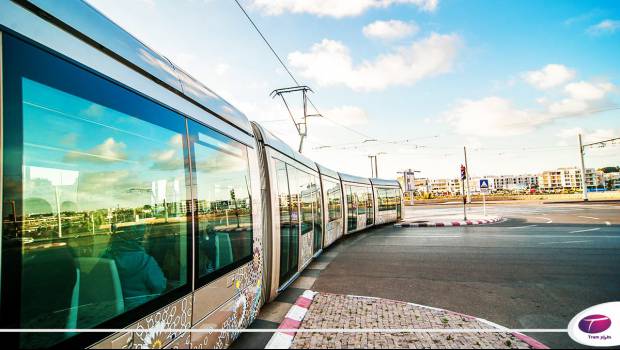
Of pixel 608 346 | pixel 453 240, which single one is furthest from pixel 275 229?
pixel 453 240

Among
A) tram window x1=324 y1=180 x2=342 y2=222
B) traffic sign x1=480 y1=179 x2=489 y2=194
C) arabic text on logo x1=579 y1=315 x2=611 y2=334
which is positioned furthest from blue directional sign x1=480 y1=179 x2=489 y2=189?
arabic text on logo x1=579 y1=315 x2=611 y2=334

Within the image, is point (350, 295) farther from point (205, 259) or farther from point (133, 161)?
point (133, 161)

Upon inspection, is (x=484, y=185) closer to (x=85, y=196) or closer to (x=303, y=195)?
(x=303, y=195)

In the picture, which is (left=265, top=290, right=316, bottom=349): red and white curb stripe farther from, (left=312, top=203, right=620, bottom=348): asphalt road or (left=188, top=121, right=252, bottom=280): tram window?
(left=188, top=121, right=252, bottom=280): tram window

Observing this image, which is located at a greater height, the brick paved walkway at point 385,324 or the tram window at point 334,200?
the tram window at point 334,200

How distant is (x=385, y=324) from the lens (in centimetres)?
459

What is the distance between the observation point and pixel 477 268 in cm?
833

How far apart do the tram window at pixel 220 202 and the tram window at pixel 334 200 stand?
7378 mm

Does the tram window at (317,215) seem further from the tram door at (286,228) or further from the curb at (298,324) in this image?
the curb at (298,324)

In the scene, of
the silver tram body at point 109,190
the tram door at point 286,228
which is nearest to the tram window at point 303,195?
the tram door at point 286,228

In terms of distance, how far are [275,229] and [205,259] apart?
7.85ft

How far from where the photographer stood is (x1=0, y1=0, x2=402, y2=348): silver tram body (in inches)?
64.4

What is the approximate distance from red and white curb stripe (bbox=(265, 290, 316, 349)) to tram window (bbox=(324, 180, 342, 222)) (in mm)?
5886

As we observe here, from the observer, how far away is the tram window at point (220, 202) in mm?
3246
